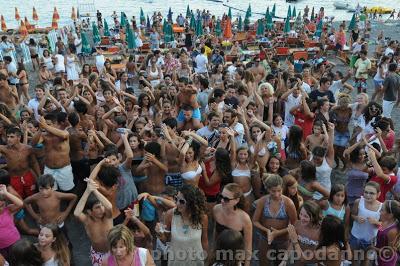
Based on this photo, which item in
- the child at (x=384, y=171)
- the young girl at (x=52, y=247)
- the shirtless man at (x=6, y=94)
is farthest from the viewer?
the shirtless man at (x=6, y=94)

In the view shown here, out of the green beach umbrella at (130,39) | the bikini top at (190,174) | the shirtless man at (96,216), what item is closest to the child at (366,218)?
the bikini top at (190,174)

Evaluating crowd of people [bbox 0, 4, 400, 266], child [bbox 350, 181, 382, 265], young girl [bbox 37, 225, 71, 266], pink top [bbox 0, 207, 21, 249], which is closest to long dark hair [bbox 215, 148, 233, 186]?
crowd of people [bbox 0, 4, 400, 266]

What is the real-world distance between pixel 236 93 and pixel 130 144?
315cm

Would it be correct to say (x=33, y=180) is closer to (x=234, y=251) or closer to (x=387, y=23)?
(x=234, y=251)

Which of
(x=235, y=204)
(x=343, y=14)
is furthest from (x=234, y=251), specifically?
(x=343, y=14)

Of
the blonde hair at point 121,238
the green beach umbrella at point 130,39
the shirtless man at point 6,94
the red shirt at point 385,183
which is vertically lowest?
the green beach umbrella at point 130,39

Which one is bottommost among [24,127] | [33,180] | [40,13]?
[40,13]

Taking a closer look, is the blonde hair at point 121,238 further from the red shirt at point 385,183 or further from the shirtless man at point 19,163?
the red shirt at point 385,183

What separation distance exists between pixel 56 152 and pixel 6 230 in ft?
4.60

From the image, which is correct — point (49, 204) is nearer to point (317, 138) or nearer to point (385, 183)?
point (317, 138)

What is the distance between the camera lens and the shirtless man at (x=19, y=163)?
5508 millimetres

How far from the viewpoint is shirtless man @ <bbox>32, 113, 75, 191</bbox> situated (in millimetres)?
5520

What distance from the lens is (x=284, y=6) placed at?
154 feet

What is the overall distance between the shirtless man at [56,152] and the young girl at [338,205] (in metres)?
3.43
